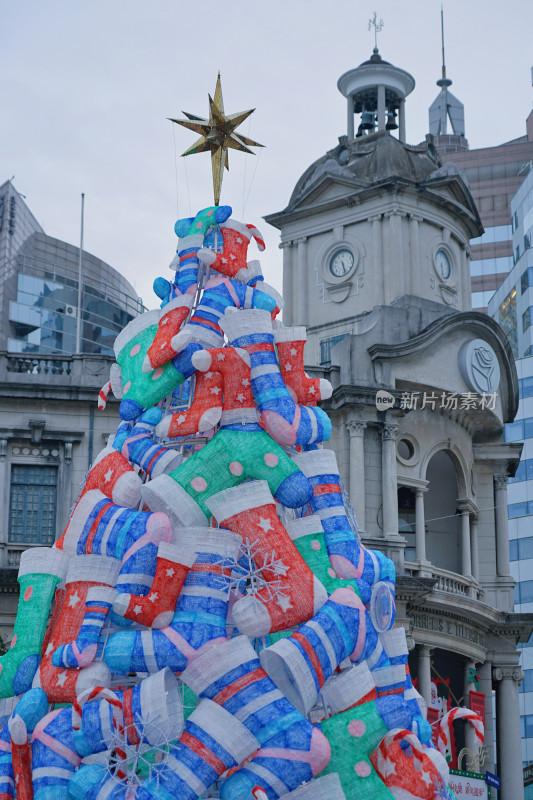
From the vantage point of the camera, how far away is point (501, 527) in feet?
125

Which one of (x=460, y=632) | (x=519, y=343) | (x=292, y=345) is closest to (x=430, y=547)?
(x=460, y=632)

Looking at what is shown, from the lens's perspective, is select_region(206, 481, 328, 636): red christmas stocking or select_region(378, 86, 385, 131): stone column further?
select_region(378, 86, 385, 131): stone column

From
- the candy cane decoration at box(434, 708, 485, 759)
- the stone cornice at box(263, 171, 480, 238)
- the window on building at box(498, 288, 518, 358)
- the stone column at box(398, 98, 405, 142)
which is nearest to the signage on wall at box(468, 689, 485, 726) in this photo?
the stone cornice at box(263, 171, 480, 238)

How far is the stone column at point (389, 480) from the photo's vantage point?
3328 cm

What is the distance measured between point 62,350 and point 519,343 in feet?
81.6

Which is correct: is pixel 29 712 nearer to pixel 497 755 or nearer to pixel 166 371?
A: pixel 166 371

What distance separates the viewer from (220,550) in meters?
13.9

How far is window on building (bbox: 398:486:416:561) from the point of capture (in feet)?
121

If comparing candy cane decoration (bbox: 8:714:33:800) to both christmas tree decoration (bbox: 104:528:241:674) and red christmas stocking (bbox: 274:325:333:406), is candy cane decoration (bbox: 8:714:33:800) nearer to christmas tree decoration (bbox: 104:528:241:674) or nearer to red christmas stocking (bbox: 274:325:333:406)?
christmas tree decoration (bbox: 104:528:241:674)

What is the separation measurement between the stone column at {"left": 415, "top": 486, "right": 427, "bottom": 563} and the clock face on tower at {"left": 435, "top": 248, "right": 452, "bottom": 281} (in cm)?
855

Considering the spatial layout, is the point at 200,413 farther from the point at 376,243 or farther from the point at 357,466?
the point at 376,243

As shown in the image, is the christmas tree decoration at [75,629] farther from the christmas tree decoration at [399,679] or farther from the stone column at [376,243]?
the stone column at [376,243]

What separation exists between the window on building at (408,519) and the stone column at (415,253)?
661 centimetres

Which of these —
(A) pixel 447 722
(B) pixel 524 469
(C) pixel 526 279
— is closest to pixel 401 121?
(B) pixel 524 469
